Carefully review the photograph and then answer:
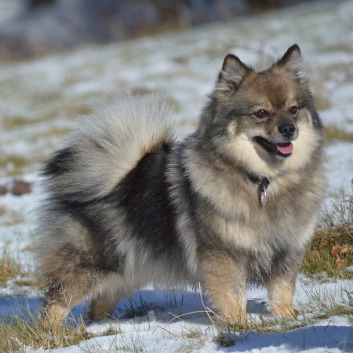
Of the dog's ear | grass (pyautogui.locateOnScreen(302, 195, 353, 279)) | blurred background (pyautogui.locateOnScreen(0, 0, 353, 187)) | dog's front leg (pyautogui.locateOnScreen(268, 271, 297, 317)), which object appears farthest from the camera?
blurred background (pyautogui.locateOnScreen(0, 0, 353, 187))

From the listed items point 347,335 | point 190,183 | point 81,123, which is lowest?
point 347,335

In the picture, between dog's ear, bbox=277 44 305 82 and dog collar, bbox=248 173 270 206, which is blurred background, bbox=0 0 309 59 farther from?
dog collar, bbox=248 173 270 206

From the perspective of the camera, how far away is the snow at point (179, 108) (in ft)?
11.5

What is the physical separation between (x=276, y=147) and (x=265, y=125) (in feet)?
0.46

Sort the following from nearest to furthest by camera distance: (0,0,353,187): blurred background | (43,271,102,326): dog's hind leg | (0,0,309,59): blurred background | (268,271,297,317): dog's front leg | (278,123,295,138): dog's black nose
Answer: (278,123,295,138): dog's black nose → (268,271,297,317): dog's front leg → (43,271,102,326): dog's hind leg → (0,0,353,187): blurred background → (0,0,309,59): blurred background

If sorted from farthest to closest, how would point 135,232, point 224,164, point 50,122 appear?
point 50,122
point 135,232
point 224,164

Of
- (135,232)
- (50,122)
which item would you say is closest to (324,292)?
(135,232)

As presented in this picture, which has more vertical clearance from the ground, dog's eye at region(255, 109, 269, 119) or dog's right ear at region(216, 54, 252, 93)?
dog's right ear at region(216, 54, 252, 93)

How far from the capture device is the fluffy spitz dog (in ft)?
12.6

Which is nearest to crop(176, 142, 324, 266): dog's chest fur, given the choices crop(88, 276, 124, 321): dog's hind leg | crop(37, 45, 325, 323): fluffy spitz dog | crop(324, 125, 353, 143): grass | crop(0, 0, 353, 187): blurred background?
crop(37, 45, 325, 323): fluffy spitz dog

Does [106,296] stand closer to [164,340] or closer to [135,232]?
[135,232]

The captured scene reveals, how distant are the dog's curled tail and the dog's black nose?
0.98m

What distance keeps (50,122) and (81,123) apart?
8.03 metres

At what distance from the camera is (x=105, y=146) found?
4.32 metres
